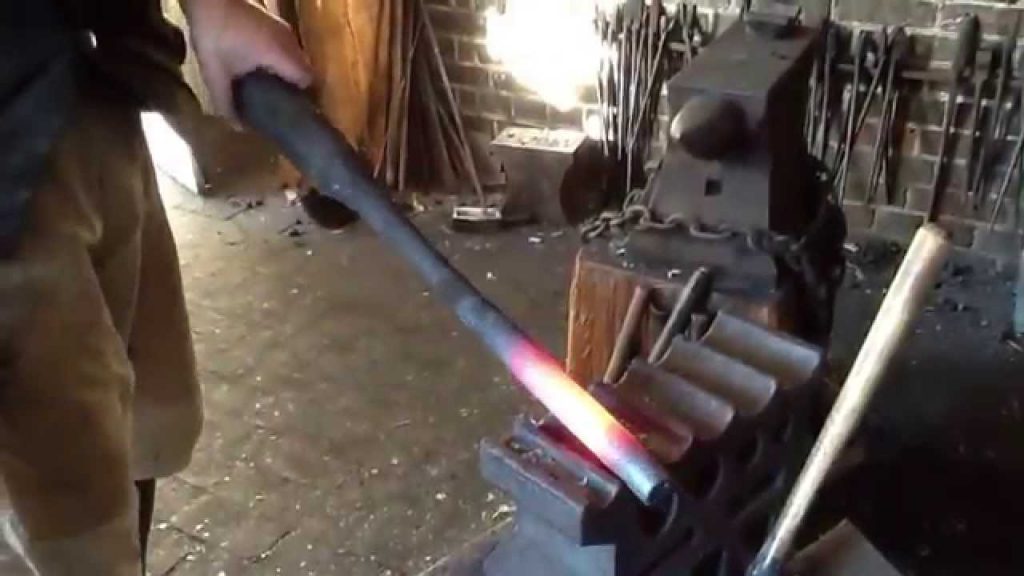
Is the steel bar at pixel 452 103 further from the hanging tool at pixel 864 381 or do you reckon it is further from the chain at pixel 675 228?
the hanging tool at pixel 864 381

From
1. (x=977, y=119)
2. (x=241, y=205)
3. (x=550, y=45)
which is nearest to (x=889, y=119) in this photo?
(x=977, y=119)

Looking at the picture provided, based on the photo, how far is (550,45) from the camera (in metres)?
3.41

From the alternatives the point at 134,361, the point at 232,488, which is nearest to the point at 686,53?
the point at 232,488

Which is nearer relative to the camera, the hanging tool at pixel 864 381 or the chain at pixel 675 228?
the hanging tool at pixel 864 381

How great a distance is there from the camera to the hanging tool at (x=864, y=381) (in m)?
1.09

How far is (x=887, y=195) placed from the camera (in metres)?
3.22

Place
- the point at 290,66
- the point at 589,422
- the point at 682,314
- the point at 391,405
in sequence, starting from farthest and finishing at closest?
1. the point at 391,405
2. the point at 682,314
3. the point at 290,66
4. the point at 589,422

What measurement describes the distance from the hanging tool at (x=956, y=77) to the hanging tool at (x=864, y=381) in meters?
2.01

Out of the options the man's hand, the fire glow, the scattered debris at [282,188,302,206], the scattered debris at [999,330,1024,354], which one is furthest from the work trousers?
the scattered debris at [282,188,302,206]

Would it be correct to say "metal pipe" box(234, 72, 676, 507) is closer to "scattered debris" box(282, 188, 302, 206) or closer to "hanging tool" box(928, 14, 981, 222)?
"hanging tool" box(928, 14, 981, 222)

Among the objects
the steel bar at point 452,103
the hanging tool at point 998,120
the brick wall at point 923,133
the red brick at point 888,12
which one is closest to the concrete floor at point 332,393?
the steel bar at point 452,103

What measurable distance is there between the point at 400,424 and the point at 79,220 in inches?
55.5

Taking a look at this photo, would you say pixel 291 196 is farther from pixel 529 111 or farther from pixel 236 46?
pixel 236 46

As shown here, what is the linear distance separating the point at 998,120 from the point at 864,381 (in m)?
2.13
